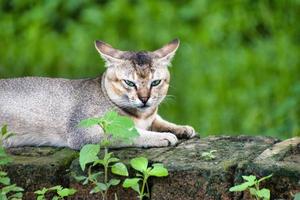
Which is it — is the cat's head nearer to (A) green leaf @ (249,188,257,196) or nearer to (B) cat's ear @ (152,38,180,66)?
(B) cat's ear @ (152,38,180,66)

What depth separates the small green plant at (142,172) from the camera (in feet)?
16.3

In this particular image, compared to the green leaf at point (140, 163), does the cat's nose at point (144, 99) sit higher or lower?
higher

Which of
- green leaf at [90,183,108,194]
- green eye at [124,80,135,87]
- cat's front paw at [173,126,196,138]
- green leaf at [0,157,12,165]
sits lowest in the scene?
green leaf at [90,183,108,194]

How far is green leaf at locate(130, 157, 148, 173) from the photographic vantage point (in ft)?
16.5

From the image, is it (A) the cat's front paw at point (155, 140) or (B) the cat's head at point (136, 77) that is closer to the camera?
(A) the cat's front paw at point (155, 140)

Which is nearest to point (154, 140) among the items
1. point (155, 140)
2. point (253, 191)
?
point (155, 140)

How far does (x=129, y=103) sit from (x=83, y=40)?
4397mm

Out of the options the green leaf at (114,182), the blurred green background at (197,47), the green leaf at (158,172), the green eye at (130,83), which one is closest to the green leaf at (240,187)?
the green leaf at (158,172)

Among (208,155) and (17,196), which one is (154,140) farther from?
(17,196)

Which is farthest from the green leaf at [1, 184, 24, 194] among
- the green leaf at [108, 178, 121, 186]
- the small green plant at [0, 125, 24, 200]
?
the green leaf at [108, 178, 121, 186]

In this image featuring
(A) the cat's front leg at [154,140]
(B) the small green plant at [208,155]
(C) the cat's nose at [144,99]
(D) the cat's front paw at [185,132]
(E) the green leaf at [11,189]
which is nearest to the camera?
(E) the green leaf at [11,189]

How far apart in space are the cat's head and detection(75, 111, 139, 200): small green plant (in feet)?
2.75

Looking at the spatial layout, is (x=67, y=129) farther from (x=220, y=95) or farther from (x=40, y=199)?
(x=220, y=95)

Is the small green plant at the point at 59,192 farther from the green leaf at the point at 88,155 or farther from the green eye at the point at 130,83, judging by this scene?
the green eye at the point at 130,83
